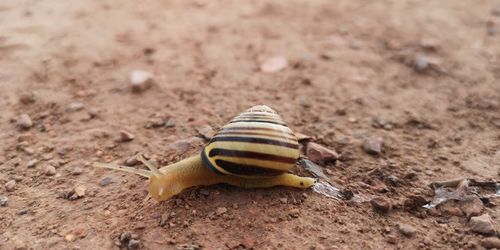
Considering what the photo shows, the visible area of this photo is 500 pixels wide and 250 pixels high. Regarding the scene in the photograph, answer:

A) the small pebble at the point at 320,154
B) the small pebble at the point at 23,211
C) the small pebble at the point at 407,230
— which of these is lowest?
the small pebble at the point at 23,211

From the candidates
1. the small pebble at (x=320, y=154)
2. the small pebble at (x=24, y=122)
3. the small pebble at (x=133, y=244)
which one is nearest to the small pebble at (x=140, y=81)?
the small pebble at (x=24, y=122)

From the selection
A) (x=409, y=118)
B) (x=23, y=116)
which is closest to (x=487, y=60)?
(x=409, y=118)

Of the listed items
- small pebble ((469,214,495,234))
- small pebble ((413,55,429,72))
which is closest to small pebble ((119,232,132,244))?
small pebble ((469,214,495,234))

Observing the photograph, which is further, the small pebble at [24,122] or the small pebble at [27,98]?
the small pebble at [27,98]

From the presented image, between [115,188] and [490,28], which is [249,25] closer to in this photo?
[490,28]

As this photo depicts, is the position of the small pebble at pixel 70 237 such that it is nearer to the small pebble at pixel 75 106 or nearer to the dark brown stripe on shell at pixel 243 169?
the dark brown stripe on shell at pixel 243 169
